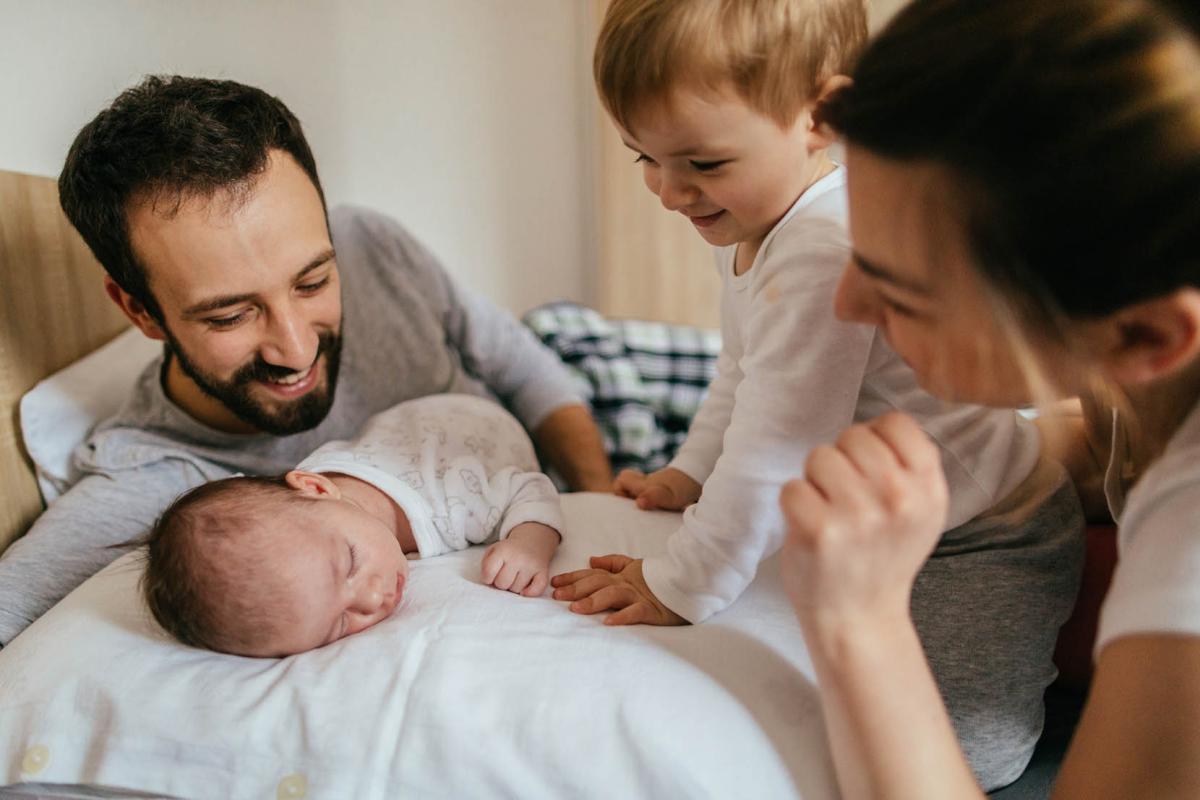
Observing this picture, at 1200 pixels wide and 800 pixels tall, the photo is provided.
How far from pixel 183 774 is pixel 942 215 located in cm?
81

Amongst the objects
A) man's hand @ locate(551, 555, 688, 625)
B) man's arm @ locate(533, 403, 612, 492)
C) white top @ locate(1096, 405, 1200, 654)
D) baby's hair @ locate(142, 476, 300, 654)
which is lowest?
man's arm @ locate(533, 403, 612, 492)

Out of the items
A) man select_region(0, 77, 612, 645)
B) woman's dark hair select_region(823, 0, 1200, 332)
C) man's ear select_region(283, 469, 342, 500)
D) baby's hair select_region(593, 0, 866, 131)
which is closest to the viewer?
woman's dark hair select_region(823, 0, 1200, 332)

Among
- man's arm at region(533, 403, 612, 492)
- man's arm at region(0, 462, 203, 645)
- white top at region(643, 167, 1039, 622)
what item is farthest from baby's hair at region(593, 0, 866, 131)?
man's arm at region(0, 462, 203, 645)

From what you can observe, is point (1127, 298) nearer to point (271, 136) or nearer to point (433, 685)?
point (433, 685)

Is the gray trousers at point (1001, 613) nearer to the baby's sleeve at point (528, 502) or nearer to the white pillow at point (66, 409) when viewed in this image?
the baby's sleeve at point (528, 502)

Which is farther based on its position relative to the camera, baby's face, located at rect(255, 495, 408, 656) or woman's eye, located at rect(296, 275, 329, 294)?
woman's eye, located at rect(296, 275, 329, 294)

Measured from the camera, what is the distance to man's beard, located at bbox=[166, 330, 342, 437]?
50.5 inches

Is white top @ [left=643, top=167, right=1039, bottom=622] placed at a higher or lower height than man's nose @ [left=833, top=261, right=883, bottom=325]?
lower

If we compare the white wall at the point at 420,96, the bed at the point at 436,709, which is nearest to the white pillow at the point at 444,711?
the bed at the point at 436,709

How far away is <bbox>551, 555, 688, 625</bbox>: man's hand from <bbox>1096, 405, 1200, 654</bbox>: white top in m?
0.41

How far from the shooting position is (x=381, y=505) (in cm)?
114

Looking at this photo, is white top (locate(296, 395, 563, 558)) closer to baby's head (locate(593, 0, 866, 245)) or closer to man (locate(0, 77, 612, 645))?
man (locate(0, 77, 612, 645))

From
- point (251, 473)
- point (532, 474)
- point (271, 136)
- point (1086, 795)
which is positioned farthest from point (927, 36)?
point (251, 473)

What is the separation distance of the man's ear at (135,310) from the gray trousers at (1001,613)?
3.69ft
